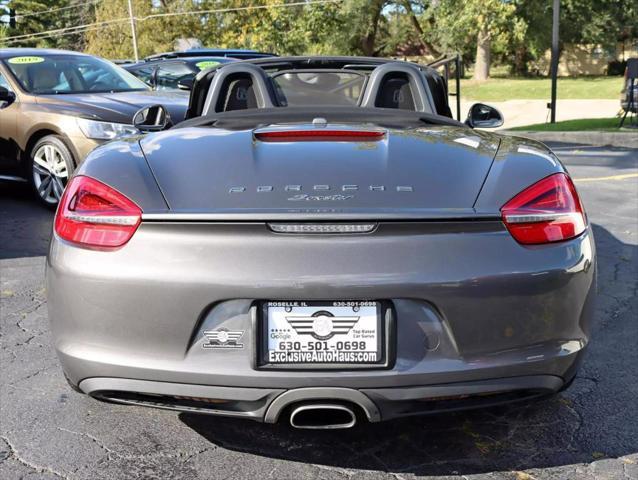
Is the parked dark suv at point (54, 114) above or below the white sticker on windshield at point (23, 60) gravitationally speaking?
below

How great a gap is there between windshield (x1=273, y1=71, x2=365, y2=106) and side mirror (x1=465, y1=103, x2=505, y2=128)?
624 millimetres

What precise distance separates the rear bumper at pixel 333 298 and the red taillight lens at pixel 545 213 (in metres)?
0.05

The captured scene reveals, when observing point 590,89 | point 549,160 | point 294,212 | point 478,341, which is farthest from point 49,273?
point 590,89

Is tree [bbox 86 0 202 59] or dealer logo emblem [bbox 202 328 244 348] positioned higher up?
tree [bbox 86 0 202 59]

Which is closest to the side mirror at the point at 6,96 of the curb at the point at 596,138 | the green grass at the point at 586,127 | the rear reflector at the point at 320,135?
the rear reflector at the point at 320,135

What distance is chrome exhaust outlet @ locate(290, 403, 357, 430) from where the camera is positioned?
2262 mm

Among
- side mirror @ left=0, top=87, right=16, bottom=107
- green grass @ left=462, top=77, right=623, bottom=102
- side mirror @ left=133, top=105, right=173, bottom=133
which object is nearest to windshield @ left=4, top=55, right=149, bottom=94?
side mirror @ left=0, top=87, right=16, bottom=107

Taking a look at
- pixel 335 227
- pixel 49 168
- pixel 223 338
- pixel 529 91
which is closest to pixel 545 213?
pixel 335 227

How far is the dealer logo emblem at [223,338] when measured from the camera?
7.40ft

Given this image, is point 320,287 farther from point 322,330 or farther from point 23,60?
point 23,60

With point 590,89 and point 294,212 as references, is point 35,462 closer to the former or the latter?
point 294,212

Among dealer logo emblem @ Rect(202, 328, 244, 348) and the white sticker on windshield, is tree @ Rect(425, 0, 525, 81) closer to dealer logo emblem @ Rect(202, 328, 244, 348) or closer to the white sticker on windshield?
the white sticker on windshield

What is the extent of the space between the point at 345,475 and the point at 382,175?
40.2 inches

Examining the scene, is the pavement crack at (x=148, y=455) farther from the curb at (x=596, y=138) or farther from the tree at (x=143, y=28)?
the tree at (x=143, y=28)
